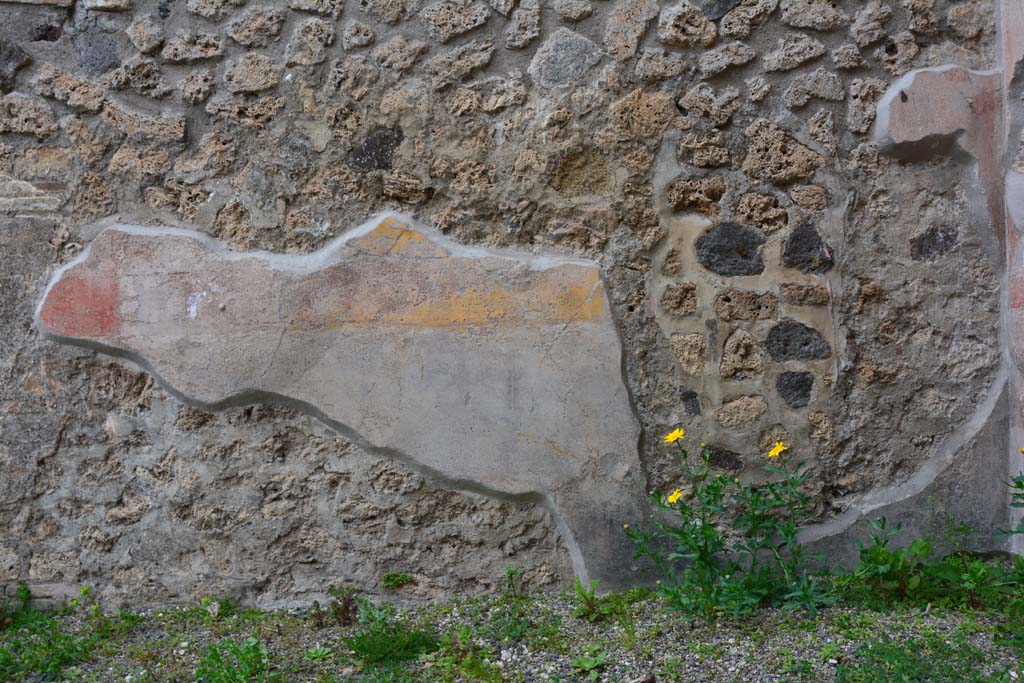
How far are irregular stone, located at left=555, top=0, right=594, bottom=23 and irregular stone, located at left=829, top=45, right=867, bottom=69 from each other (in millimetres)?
802

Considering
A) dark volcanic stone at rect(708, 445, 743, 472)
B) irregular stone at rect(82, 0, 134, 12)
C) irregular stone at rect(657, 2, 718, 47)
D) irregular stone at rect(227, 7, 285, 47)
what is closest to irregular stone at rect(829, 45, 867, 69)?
irregular stone at rect(657, 2, 718, 47)

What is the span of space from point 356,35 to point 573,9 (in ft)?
2.31

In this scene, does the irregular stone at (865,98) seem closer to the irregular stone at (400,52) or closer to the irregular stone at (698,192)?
the irregular stone at (698,192)

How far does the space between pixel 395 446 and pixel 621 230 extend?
1.01 meters

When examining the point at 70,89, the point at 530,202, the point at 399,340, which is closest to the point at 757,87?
the point at 530,202

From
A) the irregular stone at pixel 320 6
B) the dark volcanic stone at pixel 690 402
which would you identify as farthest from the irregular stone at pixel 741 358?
the irregular stone at pixel 320 6

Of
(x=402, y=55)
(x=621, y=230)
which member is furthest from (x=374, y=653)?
(x=402, y=55)

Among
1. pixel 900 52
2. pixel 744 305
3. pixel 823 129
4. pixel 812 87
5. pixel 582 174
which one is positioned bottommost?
pixel 744 305

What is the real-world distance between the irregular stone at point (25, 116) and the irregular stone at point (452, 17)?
1.27 metres

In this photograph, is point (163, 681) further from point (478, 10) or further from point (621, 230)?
point (478, 10)

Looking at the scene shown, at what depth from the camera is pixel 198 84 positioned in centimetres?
274

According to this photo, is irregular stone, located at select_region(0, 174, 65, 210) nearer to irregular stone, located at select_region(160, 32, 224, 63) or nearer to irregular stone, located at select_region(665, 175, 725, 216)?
irregular stone, located at select_region(160, 32, 224, 63)

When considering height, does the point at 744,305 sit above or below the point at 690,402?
above

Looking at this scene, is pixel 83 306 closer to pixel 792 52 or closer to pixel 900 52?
pixel 792 52
